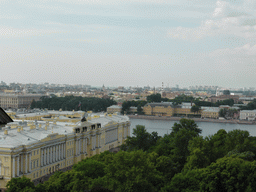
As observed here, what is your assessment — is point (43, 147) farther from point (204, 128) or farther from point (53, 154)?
point (204, 128)

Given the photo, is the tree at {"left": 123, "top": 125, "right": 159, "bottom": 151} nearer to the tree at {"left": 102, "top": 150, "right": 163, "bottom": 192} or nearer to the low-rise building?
the tree at {"left": 102, "top": 150, "right": 163, "bottom": 192}

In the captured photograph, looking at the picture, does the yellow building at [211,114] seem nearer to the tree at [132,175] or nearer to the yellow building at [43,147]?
the yellow building at [43,147]

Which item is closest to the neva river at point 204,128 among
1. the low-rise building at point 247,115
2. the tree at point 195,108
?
the low-rise building at point 247,115

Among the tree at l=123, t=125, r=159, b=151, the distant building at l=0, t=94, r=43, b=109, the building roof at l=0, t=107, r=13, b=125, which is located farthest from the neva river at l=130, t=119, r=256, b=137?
the building roof at l=0, t=107, r=13, b=125

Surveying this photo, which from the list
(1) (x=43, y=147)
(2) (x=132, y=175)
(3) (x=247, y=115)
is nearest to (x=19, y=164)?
(1) (x=43, y=147)

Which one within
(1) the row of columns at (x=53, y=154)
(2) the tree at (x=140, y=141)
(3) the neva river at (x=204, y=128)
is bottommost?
(3) the neva river at (x=204, y=128)

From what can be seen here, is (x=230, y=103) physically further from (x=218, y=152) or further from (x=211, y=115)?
(x=218, y=152)


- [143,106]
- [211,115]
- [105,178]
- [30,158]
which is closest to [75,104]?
[143,106]

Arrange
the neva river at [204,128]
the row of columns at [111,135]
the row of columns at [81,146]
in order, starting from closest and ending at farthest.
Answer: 1. the row of columns at [81,146]
2. the row of columns at [111,135]
3. the neva river at [204,128]
